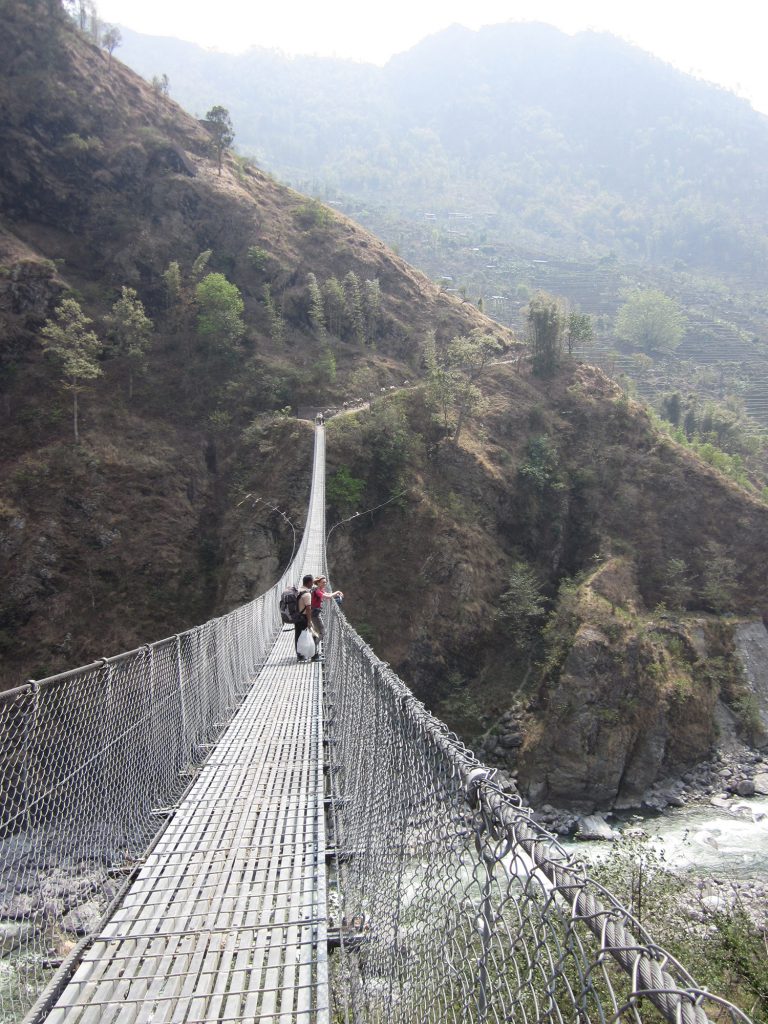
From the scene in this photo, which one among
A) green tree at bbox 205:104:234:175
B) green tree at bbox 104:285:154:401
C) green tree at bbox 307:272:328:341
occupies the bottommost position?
green tree at bbox 104:285:154:401

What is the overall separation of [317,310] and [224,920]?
23.1 m

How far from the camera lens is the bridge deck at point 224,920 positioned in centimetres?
187

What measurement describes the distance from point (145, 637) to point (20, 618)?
308 cm

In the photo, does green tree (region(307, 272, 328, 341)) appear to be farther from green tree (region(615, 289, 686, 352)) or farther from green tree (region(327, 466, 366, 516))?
green tree (region(615, 289, 686, 352))

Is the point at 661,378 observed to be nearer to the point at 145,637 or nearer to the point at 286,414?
the point at 286,414

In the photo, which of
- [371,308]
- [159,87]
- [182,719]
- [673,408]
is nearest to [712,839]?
[182,719]

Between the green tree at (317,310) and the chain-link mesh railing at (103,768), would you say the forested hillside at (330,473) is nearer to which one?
the green tree at (317,310)

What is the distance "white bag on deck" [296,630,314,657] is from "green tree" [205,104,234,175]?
28.0 m

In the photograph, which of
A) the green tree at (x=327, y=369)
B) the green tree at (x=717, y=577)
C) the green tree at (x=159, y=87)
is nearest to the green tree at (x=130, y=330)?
the green tree at (x=327, y=369)

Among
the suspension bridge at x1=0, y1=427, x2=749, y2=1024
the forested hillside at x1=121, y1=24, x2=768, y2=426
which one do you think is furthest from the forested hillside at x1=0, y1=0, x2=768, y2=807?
the forested hillside at x1=121, y1=24, x2=768, y2=426

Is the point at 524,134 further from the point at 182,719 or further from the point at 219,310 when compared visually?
the point at 182,719

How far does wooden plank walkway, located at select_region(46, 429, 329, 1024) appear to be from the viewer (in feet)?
6.14

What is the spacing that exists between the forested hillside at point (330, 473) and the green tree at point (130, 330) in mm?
94

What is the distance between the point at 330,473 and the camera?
17.9m
